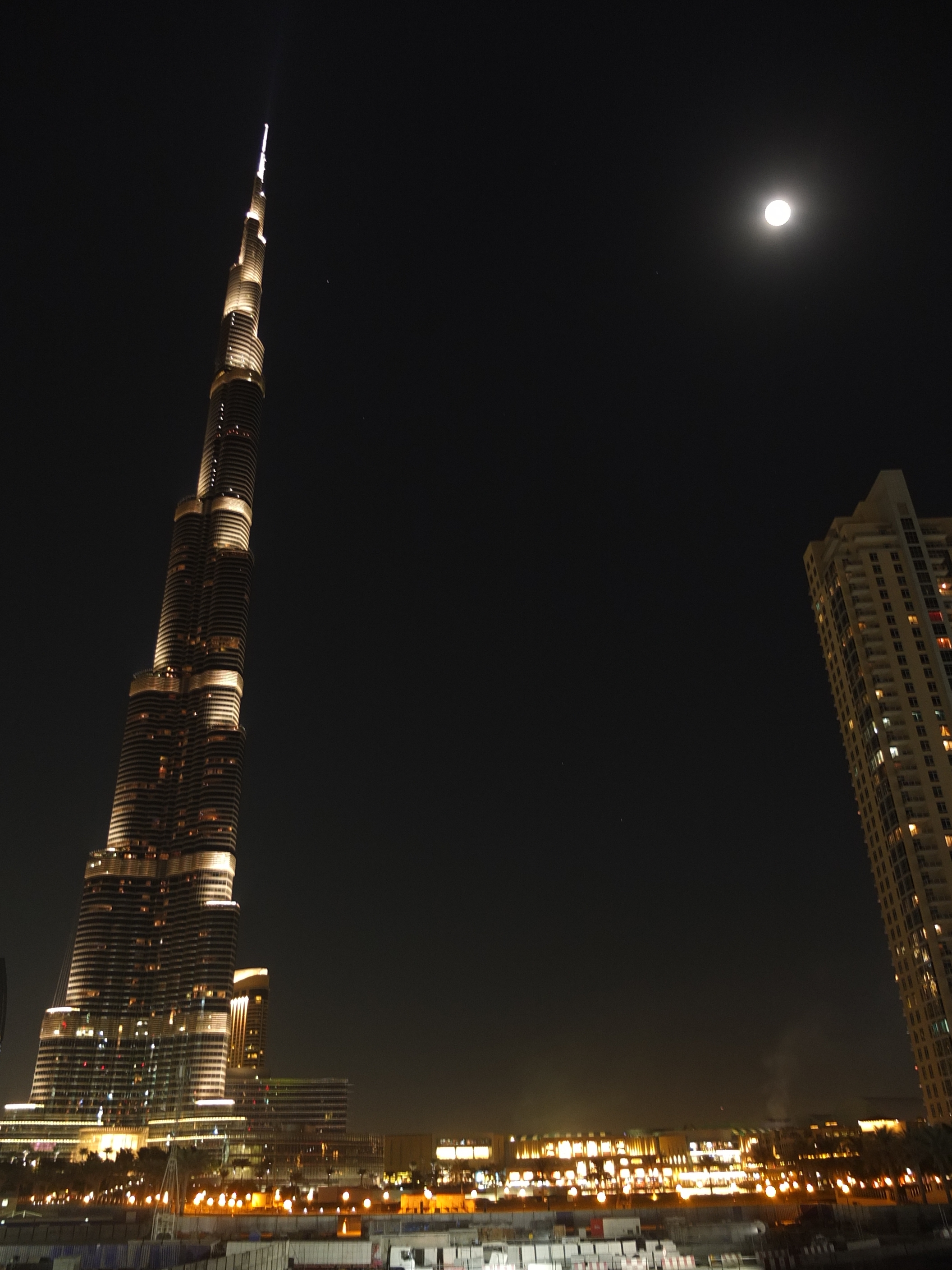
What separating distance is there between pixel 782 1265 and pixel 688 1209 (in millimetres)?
25521

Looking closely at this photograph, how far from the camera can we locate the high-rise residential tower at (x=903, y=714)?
122125 millimetres

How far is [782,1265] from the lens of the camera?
71.3 m

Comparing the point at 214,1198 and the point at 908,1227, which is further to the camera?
the point at 214,1198

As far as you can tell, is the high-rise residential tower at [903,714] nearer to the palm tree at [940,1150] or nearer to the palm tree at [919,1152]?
the palm tree at [919,1152]

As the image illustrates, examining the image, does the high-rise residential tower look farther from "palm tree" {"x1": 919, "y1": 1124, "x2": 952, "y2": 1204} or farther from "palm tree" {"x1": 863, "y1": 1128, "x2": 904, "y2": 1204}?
"palm tree" {"x1": 919, "y1": 1124, "x2": 952, "y2": 1204}

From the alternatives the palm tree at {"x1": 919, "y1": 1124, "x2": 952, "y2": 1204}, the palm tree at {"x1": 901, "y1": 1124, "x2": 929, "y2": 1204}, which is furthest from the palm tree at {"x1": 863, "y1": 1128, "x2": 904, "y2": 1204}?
the palm tree at {"x1": 919, "y1": 1124, "x2": 952, "y2": 1204}

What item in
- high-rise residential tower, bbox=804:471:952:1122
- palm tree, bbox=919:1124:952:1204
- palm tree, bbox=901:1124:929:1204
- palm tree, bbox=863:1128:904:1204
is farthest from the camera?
high-rise residential tower, bbox=804:471:952:1122

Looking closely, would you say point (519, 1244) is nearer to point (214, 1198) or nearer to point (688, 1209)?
point (688, 1209)

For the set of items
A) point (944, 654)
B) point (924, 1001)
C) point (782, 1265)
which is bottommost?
point (782, 1265)

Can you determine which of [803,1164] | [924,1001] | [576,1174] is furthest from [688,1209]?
[576,1174]

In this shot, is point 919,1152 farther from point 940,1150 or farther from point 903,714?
point 903,714

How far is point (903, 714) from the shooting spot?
13438 centimetres

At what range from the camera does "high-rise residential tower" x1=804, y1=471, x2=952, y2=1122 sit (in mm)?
122125

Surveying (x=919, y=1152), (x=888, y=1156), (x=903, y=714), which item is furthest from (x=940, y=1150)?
(x=903, y=714)
